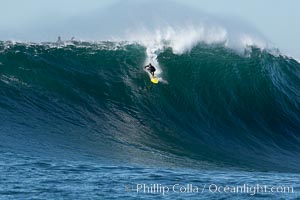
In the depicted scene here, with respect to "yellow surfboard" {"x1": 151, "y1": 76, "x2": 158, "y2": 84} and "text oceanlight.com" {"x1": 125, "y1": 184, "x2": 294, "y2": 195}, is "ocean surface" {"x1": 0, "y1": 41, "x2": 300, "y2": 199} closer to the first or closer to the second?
"text oceanlight.com" {"x1": 125, "y1": 184, "x2": 294, "y2": 195}

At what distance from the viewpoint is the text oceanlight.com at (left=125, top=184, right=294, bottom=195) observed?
38.3 feet

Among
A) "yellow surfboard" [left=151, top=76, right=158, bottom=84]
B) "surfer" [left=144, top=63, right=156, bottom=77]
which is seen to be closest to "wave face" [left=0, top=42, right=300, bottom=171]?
"yellow surfboard" [left=151, top=76, right=158, bottom=84]

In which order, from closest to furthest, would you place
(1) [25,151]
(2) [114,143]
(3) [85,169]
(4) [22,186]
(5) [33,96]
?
(4) [22,186]
(3) [85,169]
(1) [25,151]
(2) [114,143]
(5) [33,96]

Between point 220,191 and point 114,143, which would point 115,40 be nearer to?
point 114,143

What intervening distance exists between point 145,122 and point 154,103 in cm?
142

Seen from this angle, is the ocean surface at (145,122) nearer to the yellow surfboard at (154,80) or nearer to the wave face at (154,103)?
the wave face at (154,103)

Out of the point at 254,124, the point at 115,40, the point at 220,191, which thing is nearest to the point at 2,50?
the point at 115,40

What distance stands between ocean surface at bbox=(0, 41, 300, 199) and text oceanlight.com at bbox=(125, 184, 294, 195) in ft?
0.07

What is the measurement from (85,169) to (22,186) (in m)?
1.83

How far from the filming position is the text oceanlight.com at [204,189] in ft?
38.3

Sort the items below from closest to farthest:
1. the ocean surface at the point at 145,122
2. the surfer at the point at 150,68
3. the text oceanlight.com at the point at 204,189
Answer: the text oceanlight.com at the point at 204,189 < the ocean surface at the point at 145,122 < the surfer at the point at 150,68

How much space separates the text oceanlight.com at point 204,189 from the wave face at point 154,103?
2698mm

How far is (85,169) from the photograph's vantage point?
1294 centimetres

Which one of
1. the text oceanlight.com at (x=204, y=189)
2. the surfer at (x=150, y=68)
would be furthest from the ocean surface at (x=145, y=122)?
the surfer at (x=150, y=68)
